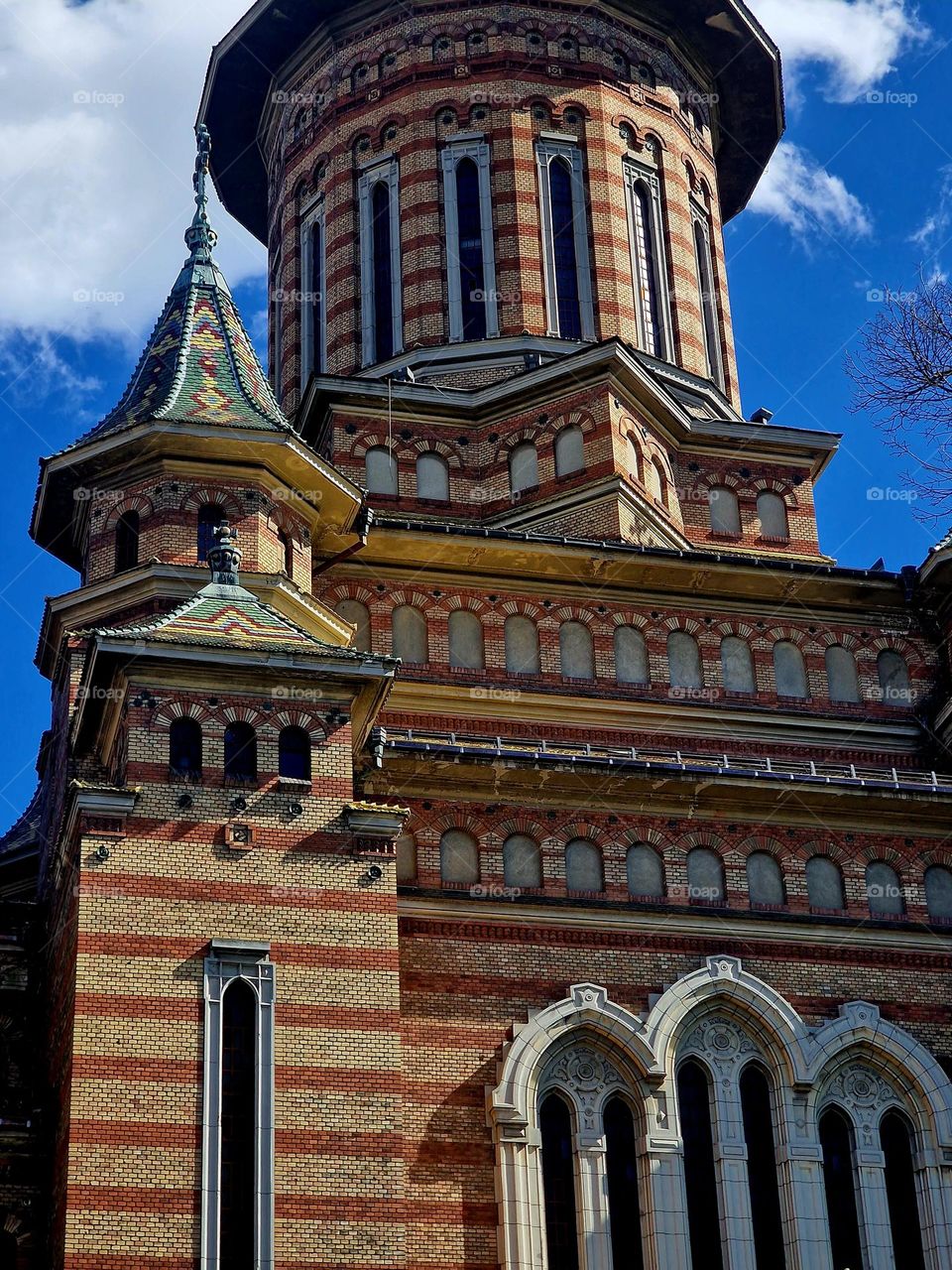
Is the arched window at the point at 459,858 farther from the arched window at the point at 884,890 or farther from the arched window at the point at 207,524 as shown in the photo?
the arched window at the point at 207,524

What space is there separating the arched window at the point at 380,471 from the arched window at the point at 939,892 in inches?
563

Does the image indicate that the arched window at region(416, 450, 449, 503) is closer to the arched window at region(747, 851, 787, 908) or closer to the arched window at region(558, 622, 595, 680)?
the arched window at region(558, 622, 595, 680)

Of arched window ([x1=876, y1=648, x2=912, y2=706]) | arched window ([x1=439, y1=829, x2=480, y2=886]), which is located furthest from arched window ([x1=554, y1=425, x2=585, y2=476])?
arched window ([x1=439, y1=829, x2=480, y2=886])

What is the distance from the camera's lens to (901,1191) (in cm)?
3253

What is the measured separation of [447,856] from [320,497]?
793 centimetres

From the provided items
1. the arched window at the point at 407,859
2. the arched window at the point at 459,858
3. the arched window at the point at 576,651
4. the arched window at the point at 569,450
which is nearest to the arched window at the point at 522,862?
the arched window at the point at 459,858

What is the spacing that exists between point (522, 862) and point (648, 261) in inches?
775

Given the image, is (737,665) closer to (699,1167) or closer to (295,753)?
(699,1167)

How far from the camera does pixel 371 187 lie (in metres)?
50.0

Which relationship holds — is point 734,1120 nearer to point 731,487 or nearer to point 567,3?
point 731,487

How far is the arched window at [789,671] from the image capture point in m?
40.1

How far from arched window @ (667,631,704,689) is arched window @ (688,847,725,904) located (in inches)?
218

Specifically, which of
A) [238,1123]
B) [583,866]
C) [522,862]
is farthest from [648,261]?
[238,1123]

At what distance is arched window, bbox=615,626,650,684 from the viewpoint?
3944cm
